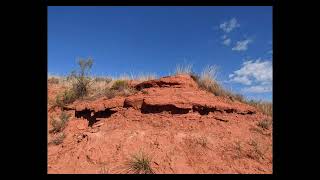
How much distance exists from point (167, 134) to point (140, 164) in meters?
1.26

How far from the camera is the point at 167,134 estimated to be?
7.16 m

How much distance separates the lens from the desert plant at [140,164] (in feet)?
19.9

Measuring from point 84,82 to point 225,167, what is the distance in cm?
591

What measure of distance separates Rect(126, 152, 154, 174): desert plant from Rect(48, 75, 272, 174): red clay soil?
0.11m

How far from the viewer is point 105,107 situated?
8359 mm

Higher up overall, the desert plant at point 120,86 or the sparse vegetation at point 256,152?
the desert plant at point 120,86

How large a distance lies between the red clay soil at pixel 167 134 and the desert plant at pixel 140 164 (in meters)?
0.11

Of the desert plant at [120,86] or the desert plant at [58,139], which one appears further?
the desert plant at [120,86]

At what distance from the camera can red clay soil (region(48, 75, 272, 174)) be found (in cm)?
639

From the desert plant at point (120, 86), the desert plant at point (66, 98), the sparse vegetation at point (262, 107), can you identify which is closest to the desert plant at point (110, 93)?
the desert plant at point (120, 86)

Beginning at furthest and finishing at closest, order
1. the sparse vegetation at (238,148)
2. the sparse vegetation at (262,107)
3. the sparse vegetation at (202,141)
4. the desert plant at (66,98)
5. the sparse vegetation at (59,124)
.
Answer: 1. the desert plant at (66,98)
2. the sparse vegetation at (262,107)
3. the sparse vegetation at (59,124)
4. the sparse vegetation at (202,141)
5. the sparse vegetation at (238,148)

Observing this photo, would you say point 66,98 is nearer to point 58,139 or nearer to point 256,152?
point 58,139

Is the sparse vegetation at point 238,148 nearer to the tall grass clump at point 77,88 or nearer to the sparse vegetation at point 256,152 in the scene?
the sparse vegetation at point 256,152

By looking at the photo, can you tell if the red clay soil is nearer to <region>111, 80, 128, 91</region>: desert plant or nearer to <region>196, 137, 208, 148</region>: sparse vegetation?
<region>196, 137, 208, 148</region>: sparse vegetation
